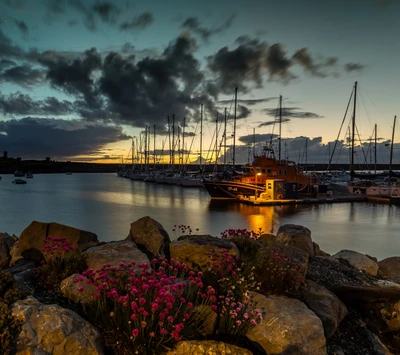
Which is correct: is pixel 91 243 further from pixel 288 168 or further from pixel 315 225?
pixel 288 168

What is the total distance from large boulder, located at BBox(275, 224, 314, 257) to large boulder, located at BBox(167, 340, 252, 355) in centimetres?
751

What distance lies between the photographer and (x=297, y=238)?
11312 mm

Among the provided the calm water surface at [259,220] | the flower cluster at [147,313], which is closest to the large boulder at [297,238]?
the flower cluster at [147,313]

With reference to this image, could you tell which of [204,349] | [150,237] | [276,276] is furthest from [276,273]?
[150,237]

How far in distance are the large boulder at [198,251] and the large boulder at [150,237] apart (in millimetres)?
1514

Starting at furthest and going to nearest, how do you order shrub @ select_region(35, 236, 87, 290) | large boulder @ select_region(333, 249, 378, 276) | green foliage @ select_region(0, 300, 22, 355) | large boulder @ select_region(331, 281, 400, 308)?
large boulder @ select_region(333, 249, 378, 276) → large boulder @ select_region(331, 281, 400, 308) → shrub @ select_region(35, 236, 87, 290) → green foliage @ select_region(0, 300, 22, 355)

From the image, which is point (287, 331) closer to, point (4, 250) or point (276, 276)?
point (276, 276)

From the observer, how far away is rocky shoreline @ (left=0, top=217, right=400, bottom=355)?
13.7ft

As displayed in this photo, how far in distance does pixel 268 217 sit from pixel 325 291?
30217 mm

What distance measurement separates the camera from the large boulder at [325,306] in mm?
6359

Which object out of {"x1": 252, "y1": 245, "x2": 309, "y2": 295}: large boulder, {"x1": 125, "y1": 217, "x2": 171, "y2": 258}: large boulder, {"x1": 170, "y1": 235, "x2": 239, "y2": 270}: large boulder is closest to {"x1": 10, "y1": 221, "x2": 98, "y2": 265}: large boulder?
{"x1": 125, "y1": 217, "x2": 171, "y2": 258}: large boulder

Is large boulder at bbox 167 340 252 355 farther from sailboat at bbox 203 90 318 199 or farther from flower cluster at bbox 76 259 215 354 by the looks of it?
sailboat at bbox 203 90 318 199

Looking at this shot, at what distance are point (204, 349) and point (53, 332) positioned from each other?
79.4 inches

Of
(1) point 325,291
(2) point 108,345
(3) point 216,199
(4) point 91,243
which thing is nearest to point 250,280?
(1) point 325,291
